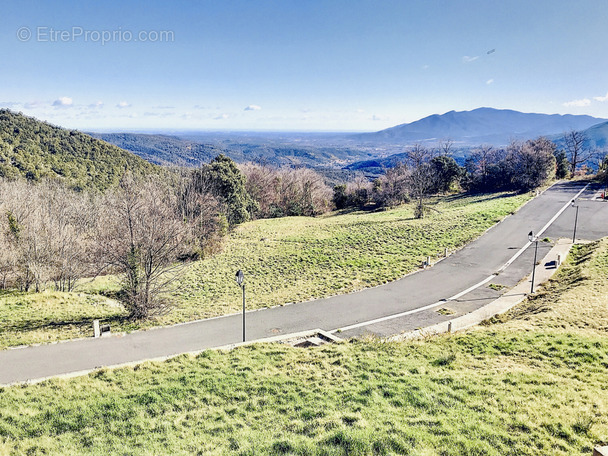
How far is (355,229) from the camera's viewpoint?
34.0 m

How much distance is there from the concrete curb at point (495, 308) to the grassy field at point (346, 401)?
1.54 metres

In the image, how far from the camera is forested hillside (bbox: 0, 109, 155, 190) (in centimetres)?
5094

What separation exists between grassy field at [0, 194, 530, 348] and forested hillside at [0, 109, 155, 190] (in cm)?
3075

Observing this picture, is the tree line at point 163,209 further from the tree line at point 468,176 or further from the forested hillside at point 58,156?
the forested hillside at point 58,156

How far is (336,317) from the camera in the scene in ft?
50.4

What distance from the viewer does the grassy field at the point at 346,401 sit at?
20.0 feet

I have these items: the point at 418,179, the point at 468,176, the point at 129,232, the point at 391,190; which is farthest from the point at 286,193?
the point at 129,232

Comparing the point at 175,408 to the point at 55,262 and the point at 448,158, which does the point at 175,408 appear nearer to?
the point at 55,262

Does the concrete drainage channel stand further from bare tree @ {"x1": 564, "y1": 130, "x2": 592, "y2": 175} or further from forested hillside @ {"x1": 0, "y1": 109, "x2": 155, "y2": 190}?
bare tree @ {"x1": 564, "y1": 130, "x2": 592, "y2": 175}

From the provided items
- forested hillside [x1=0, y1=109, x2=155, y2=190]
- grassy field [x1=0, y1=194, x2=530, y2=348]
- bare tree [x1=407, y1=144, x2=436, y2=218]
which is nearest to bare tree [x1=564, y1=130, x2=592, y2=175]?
bare tree [x1=407, y1=144, x2=436, y2=218]

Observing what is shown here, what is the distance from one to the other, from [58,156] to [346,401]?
69.1 m

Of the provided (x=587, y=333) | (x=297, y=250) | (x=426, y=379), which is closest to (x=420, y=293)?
(x=587, y=333)

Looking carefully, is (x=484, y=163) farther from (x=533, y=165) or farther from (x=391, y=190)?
(x=391, y=190)

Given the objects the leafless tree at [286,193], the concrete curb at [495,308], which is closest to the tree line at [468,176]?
the leafless tree at [286,193]
